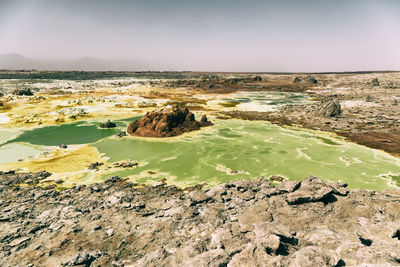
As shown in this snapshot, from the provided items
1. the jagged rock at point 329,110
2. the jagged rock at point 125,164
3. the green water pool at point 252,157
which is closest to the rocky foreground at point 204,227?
the green water pool at point 252,157

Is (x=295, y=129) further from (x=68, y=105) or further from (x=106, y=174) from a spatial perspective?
(x=68, y=105)

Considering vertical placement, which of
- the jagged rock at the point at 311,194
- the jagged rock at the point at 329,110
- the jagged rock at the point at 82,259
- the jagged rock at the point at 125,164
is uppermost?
the jagged rock at the point at 329,110

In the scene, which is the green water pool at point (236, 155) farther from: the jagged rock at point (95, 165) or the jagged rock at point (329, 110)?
the jagged rock at point (329, 110)

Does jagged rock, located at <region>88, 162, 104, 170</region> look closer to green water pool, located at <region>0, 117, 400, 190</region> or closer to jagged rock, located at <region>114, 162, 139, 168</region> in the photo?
green water pool, located at <region>0, 117, 400, 190</region>

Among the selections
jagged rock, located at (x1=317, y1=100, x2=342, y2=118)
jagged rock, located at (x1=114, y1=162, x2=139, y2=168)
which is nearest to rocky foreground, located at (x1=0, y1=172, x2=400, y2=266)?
jagged rock, located at (x1=114, y1=162, x2=139, y2=168)

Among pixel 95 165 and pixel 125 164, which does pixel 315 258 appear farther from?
pixel 95 165

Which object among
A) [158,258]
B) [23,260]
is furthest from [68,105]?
[158,258]

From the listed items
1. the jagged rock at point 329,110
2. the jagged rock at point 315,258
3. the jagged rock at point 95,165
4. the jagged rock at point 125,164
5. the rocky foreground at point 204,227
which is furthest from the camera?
the jagged rock at point 329,110
